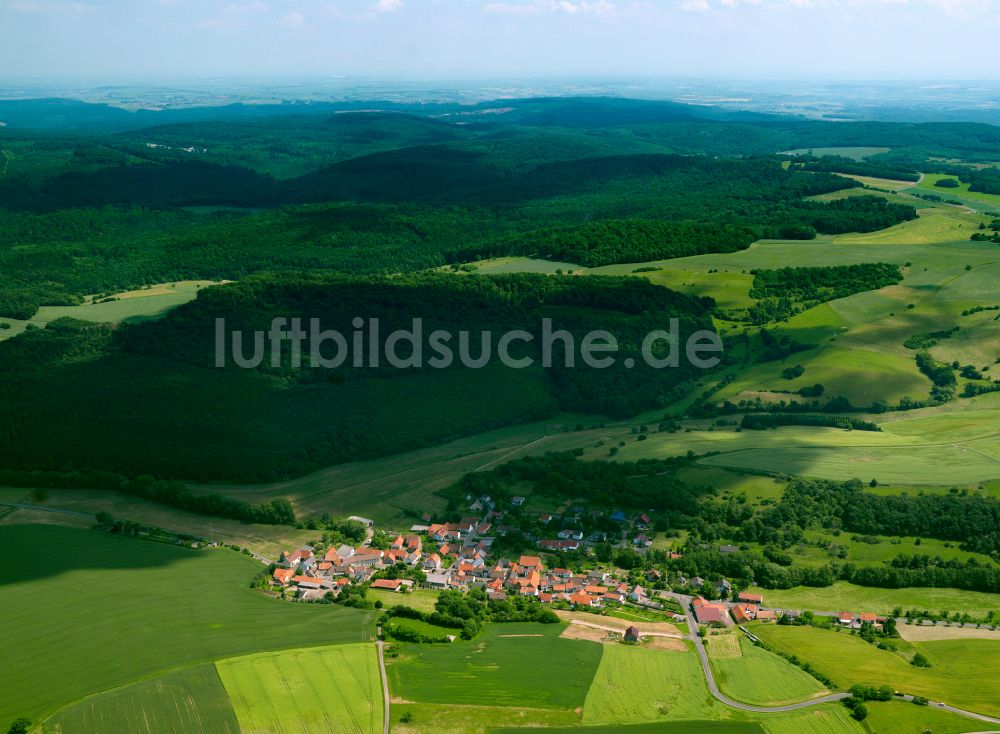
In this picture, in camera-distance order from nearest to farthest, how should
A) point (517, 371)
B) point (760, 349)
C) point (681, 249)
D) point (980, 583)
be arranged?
point (980, 583) → point (517, 371) → point (760, 349) → point (681, 249)

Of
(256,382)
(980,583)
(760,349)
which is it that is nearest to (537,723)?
(980,583)

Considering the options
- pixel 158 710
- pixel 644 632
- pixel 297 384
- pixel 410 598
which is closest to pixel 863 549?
pixel 644 632

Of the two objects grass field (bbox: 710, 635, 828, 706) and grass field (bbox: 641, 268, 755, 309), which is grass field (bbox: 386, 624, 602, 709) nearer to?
grass field (bbox: 710, 635, 828, 706)

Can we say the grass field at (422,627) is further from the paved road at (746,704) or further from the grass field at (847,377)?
the grass field at (847,377)

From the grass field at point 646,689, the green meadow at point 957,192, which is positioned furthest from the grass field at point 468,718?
the green meadow at point 957,192

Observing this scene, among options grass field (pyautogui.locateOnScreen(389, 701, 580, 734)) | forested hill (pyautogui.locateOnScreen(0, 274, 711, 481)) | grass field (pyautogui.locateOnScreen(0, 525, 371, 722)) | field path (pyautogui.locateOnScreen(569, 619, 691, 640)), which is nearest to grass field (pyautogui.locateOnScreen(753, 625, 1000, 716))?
field path (pyautogui.locateOnScreen(569, 619, 691, 640))

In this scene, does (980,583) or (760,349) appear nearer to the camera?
(980,583)

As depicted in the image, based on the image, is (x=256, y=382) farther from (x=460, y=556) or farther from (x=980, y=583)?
(x=980, y=583)
